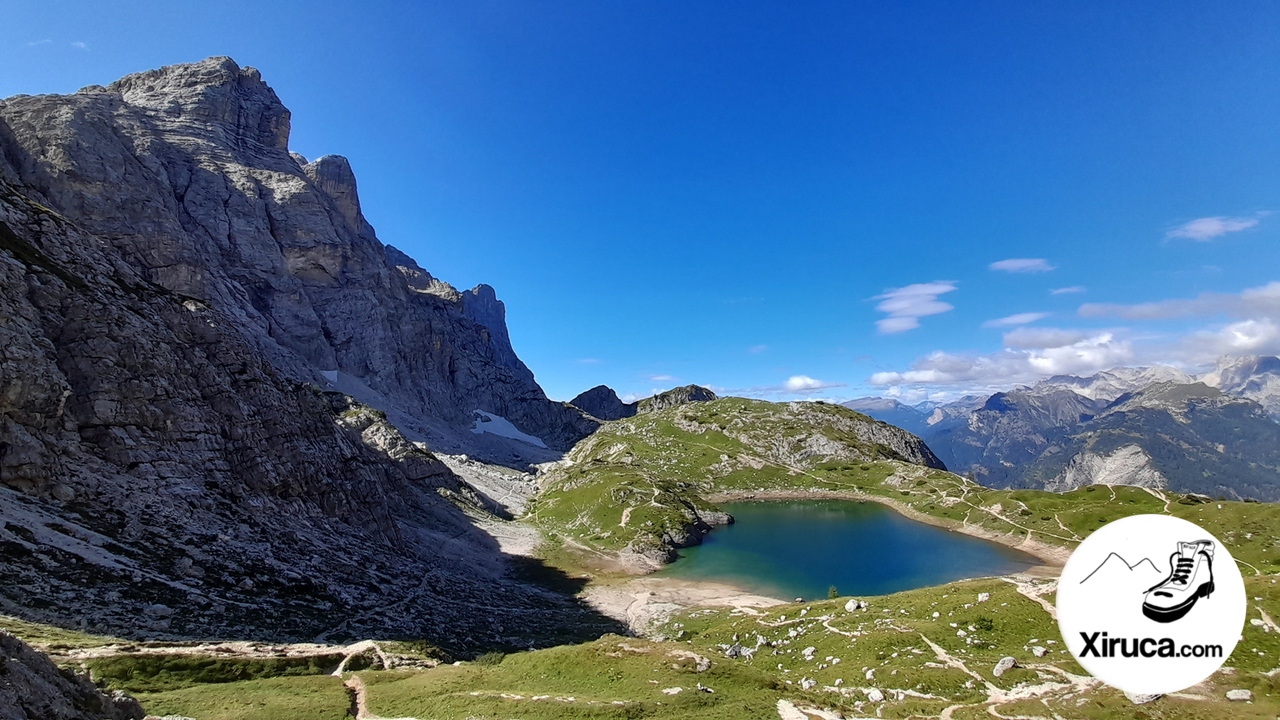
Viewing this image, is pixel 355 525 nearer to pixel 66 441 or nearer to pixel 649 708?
pixel 66 441

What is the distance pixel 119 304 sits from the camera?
49.6m

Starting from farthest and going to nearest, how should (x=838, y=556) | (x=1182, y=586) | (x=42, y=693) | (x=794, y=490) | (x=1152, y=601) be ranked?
1. (x=794, y=490)
2. (x=838, y=556)
3. (x=42, y=693)
4. (x=1182, y=586)
5. (x=1152, y=601)

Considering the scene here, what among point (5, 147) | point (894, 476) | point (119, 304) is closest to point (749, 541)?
point (894, 476)

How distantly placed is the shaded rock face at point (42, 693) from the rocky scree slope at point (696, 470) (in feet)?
264

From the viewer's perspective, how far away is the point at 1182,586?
13.9m

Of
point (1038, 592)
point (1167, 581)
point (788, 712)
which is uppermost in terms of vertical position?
point (1167, 581)

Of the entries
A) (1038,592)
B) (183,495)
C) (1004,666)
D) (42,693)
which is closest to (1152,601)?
(1004,666)

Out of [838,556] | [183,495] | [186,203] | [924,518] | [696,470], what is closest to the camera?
[183,495]

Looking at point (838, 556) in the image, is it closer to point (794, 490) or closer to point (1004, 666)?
point (794, 490)

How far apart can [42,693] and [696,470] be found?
15163cm

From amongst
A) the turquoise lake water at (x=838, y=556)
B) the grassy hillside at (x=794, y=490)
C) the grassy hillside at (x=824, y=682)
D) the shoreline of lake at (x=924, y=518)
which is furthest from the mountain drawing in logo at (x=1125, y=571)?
the shoreline of lake at (x=924, y=518)

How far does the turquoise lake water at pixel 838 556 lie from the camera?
7788 centimetres

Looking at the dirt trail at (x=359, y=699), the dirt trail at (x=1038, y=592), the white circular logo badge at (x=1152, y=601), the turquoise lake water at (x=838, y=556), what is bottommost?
the turquoise lake water at (x=838, y=556)

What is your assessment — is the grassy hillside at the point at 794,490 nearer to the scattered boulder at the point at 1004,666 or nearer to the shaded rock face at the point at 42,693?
the scattered boulder at the point at 1004,666
